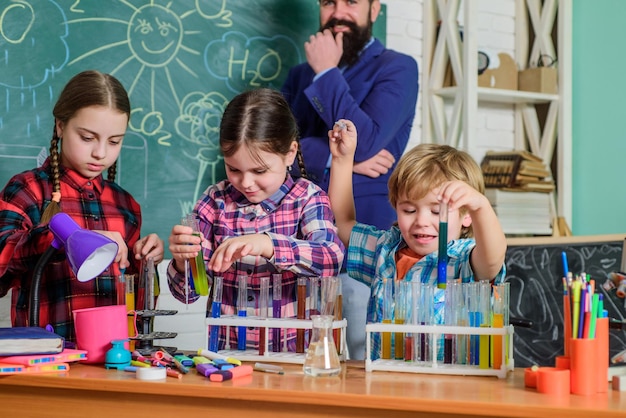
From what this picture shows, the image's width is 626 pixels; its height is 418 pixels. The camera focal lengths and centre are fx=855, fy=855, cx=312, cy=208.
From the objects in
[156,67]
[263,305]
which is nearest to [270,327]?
[263,305]

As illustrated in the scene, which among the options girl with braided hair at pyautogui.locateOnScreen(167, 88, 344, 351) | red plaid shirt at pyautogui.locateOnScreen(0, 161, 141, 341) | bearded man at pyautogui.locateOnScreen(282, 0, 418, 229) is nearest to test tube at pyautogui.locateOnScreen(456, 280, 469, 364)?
girl with braided hair at pyautogui.locateOnScreen(167, 88, 344, 351)

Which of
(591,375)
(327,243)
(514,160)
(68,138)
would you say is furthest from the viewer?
(514,160)

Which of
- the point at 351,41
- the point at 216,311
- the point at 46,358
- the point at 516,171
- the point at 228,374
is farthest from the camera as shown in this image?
the point at 516,171

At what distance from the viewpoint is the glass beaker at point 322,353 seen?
1.66 metres

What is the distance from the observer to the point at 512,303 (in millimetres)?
3658

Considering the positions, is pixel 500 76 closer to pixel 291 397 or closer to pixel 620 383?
pixel 620 383

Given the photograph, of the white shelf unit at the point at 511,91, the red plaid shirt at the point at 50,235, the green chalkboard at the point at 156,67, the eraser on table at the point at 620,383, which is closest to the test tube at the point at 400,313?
the eraser on table at the point at 620,383

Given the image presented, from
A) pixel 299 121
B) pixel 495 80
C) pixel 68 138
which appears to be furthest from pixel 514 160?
pixel 68 138

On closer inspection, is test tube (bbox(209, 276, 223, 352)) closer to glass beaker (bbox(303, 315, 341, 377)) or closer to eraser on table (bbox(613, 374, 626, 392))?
glass beaker (bbox(303, 315, 341, 377))

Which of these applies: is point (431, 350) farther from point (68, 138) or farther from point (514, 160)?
point (514, 160)

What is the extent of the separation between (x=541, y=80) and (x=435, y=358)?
2.96m

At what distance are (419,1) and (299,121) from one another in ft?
3.73

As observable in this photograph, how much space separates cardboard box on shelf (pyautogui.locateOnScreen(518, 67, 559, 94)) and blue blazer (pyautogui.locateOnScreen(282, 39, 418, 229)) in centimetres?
95

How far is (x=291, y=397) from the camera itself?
4.90 ft
